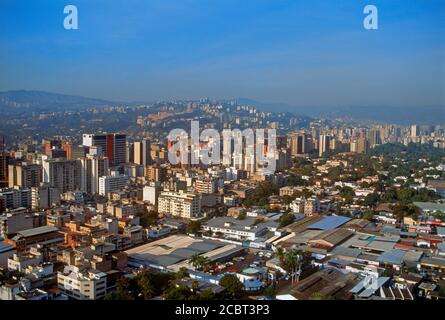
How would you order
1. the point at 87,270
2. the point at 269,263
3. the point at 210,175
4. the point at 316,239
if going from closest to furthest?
the point at 87,270
the point at 269,263
the point at 316,239
the point at 210,175

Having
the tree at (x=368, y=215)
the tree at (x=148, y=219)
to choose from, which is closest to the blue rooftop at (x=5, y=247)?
the tree at (x=148, y=219)

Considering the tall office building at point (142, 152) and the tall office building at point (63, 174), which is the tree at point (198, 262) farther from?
the tall office building at point (142, 152)

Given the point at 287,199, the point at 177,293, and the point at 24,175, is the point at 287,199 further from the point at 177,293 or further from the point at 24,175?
the point at 177,293

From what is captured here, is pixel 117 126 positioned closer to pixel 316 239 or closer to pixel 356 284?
pixel 316 239

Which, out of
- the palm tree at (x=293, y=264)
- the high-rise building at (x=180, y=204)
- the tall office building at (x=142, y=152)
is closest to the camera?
the palm tree at (x=293, y=264)

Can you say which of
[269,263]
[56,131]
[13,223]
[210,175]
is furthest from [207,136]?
[269,263]
